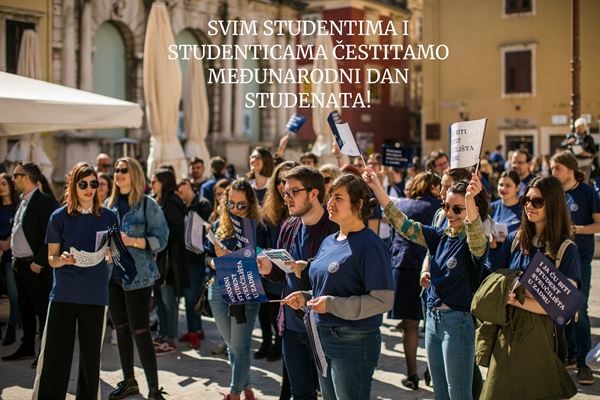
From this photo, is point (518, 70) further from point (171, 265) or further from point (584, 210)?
point (171, 265)

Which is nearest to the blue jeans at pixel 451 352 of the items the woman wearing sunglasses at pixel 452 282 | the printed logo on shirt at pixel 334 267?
the woman wearing sunglasses at pixel 452 282

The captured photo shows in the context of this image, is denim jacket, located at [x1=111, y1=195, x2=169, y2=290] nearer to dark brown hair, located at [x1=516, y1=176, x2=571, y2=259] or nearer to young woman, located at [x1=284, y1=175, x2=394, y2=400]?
young woman, located at [x1=284, y1=175, x2=394, y2=400]

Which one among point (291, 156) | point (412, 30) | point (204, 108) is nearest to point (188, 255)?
point (204, 108)

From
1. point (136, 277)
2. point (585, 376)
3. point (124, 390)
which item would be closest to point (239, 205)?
point (136, 277)

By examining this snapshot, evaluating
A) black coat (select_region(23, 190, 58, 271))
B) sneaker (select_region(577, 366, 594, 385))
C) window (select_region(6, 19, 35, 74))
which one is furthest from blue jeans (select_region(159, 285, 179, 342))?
window (select_region(6, 19, 35, 74))

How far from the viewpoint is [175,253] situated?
28.8ft

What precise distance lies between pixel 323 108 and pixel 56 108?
10.2 meters

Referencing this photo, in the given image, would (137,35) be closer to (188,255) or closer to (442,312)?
(188,255)

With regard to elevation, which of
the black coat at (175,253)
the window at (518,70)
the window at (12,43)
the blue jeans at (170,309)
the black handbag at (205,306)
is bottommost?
the blue jeans at (170,309)

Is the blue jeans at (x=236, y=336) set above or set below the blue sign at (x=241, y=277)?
below

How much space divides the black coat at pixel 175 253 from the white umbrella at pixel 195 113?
7.04 meters

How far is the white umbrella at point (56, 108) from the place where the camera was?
22.8 ft

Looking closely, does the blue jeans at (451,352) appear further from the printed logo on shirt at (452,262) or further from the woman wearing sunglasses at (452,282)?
the printed logo on shirt at (452,262)

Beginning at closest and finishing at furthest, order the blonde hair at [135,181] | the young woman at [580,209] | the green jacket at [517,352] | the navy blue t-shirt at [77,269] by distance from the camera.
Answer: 1. the green jacket at [517,352]
2. the navy blue t-shirt at [77,269]
3. the blonde hair at [135,181]
4. the young woman at [580,209]
